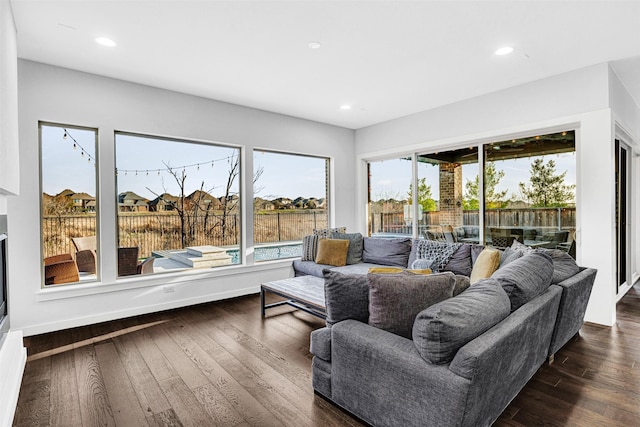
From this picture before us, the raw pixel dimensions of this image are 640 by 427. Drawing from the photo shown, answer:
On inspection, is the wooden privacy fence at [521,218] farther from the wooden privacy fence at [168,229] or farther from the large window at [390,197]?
the wooden privacy fence at [168,229]

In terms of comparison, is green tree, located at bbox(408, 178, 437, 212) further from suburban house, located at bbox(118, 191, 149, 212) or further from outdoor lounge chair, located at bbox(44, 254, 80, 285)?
outdoor lounge chair, located at bbox(44, 254, 80, 285)

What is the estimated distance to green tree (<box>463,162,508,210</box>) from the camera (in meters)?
4.49

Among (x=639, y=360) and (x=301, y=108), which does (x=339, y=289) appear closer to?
(x=639, y=360)

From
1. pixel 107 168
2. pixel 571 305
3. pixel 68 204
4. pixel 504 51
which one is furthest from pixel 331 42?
pixel 68 204

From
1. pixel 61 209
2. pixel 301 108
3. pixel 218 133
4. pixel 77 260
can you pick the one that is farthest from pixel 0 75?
pixel 301 108

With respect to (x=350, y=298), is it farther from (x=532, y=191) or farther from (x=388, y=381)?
(x=532, y=191)

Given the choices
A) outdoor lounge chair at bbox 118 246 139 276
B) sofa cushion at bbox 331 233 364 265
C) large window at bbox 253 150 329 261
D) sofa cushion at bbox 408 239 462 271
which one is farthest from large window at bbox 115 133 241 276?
sofa cushion at bbox 408 239 462 271

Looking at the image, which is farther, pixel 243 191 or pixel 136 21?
pixel 243 191

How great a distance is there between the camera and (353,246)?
4.87 meters

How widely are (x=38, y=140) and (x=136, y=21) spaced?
1.85 m

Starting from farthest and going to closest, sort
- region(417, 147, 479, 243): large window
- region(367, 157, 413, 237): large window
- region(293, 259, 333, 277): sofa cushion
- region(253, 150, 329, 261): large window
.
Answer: region(367, 157, 413, 237): large window < region(253, 150, 329, 261): large window < region(417, 147, 479, 243): large window < region(293, 259, 333, 277): sofa cushion

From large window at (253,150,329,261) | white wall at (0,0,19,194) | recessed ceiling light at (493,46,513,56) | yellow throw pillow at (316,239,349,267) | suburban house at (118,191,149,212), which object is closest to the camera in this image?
white wall at (0,0,19,194)

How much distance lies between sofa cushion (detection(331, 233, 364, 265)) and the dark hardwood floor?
52.5 inches

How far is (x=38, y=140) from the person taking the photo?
349 cm
